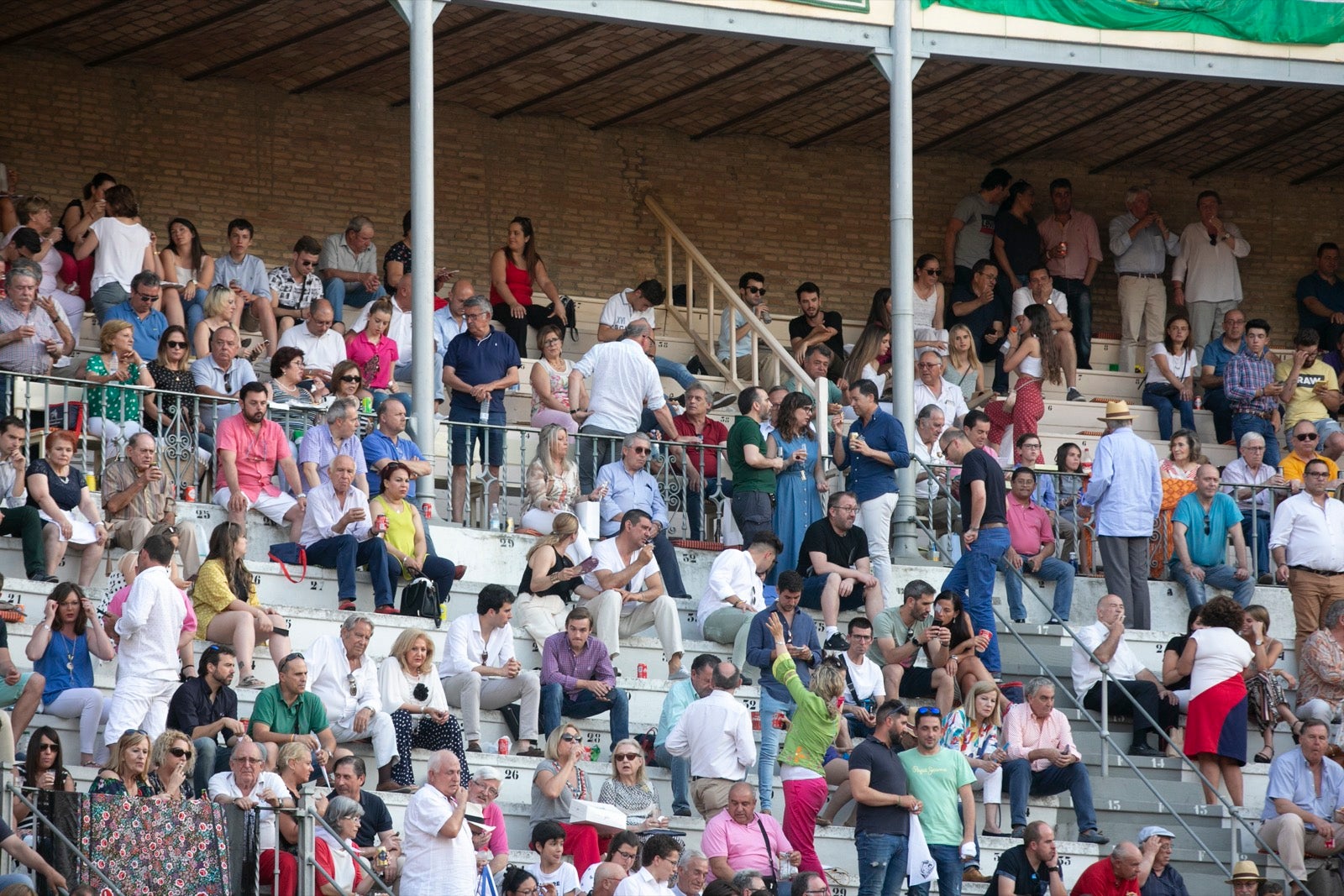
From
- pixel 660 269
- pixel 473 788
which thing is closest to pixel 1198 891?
pixel 473 788

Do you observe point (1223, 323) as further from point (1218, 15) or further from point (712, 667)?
point (712, 667)

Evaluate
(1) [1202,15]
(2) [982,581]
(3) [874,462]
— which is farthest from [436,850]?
(1) [1202,15]

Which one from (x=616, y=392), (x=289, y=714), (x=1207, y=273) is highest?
(x=1207, y=273)

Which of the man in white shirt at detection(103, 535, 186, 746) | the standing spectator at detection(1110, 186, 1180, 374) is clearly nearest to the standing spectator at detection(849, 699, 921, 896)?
the man in white shirt at detection(103, 535, 186, 746)

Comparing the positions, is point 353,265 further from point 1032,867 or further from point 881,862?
point 1032,867

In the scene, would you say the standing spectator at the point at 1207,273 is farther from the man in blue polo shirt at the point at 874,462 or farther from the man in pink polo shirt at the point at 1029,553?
the man in blue polo shirt at the point at 874,462

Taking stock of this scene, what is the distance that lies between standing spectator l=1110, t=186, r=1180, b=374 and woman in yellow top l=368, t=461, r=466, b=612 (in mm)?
8670

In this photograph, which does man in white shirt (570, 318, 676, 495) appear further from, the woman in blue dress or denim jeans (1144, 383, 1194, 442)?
denim jeans (1144, 383, 1194, 442)

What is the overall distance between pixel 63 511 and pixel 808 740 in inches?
169

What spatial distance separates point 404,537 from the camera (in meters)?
13.6

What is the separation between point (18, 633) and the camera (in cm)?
1221

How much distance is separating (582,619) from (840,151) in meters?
9.68

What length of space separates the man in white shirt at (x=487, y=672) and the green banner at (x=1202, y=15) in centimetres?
658

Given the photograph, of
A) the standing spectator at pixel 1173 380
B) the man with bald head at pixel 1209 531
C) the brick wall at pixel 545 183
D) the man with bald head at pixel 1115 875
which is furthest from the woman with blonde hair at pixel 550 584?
the standing spectator at pixel 1173 380
